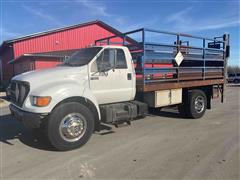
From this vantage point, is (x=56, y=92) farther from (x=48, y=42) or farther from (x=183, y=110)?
(x=48, y=42)

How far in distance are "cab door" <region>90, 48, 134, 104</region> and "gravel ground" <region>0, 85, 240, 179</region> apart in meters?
0.99

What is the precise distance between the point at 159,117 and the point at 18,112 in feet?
15.7

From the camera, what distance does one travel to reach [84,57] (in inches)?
244

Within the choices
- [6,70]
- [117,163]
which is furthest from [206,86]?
[6,70]

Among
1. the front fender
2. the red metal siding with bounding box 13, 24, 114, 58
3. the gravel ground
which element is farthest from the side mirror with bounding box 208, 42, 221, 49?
the red metal siding with bounding box 13, 24, 114, 58

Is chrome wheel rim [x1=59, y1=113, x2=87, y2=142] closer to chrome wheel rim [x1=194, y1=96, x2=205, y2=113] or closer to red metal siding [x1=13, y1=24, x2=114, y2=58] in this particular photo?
chrome wheel rim [x1=194, y1=96, x2=205, y2=113]

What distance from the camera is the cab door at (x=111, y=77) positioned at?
236 inches

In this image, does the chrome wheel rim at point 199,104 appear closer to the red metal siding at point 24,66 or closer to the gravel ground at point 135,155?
the gravel ground at point 135,155

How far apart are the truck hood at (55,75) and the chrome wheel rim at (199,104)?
4.36 meters

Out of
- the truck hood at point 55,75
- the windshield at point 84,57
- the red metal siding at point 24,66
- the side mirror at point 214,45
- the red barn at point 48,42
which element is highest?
the red barn at point 48,42

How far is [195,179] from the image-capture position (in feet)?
12.6

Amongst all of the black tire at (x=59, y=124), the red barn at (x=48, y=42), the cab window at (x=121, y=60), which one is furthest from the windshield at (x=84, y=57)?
the red barn at (x=48, y=42)

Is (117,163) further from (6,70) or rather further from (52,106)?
(6,70)

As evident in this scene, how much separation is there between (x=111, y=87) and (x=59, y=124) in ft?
5.67
